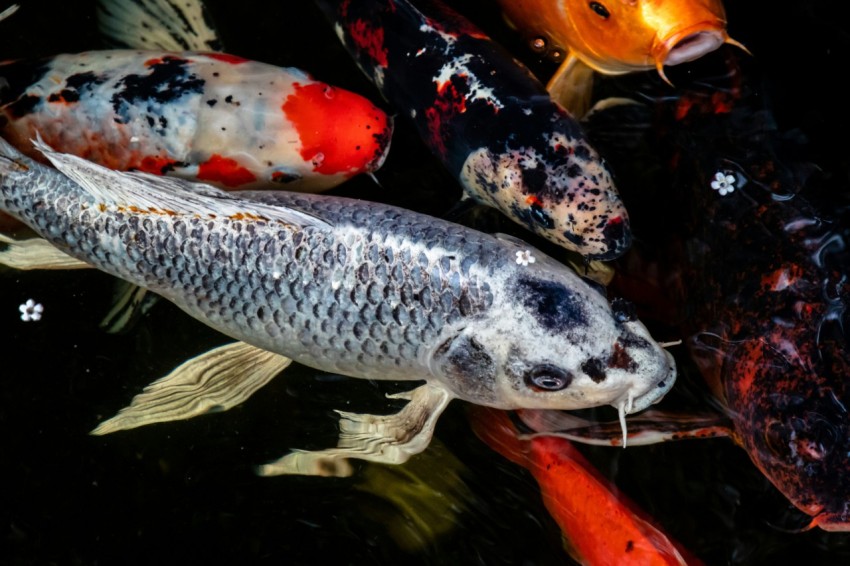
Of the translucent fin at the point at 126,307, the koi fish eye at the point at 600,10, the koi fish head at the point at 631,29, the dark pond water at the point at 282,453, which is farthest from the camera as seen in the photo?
the translucent fin at the point at 126,307

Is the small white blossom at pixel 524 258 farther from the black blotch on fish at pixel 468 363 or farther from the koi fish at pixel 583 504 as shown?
the koi fish at pixel 583 504

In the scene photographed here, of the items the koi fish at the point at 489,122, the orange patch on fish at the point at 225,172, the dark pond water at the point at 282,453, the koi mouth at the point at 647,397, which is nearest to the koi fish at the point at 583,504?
the dark pond water at the point at 282,453

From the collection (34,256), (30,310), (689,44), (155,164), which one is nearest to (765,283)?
(689,44)

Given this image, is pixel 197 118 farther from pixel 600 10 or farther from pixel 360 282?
pixel 600 10

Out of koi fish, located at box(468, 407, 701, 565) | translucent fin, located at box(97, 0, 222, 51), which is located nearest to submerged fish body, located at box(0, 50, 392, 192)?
translucent fin, located at box(97, 0, 222, 51)

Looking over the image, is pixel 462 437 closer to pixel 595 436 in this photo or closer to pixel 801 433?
pixel 595 436

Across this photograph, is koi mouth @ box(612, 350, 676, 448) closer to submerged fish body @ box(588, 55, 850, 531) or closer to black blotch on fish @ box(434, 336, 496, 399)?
submerged fish body @ box(588, 55, 850, 531)
